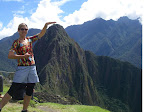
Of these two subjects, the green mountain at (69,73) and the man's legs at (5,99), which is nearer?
the man's legs at (5,99)

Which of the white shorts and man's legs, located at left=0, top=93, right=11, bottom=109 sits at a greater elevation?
the white shorts

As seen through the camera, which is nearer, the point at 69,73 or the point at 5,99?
the point at 5,99

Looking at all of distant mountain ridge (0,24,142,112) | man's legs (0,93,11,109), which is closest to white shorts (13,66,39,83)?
man's legs (0,93,11,109)

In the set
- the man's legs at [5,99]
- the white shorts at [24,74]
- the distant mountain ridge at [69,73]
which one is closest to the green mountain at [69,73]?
the distant mountain ridge at [69,73]

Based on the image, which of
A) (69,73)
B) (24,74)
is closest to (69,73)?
(69,73)

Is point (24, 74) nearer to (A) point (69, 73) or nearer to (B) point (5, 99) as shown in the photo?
(B) point (5, 99)

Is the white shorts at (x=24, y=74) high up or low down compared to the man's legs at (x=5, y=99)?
up

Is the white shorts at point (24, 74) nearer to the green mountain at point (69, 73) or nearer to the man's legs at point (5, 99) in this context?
the man's legs at point (5, 99)

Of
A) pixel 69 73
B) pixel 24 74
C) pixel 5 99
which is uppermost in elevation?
pixel 24 74

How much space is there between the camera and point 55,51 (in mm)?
158500

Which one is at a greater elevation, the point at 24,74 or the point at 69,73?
the point at 24,74

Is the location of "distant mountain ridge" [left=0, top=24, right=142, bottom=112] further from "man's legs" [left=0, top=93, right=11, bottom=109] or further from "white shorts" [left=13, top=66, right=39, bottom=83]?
"white shorts" [left=13, top=66, right=39, bottom=83]

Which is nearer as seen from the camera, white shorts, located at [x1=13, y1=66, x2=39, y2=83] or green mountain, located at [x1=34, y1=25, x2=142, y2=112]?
white shorts, located at [x1=13, y1=66, x2=39, y2=83]
